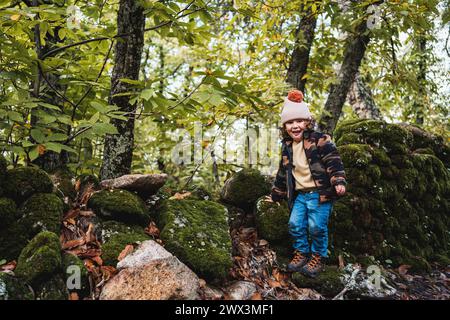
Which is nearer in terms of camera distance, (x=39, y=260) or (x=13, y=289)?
(x=13, y=289)

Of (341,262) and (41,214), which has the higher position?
(41,214)

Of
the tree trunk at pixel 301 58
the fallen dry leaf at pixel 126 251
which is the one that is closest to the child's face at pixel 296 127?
the fallen dry leaf at pixel 126 251

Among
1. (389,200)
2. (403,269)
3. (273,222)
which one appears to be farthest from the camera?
(389,200)

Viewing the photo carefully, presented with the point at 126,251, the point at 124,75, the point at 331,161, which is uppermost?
the point at 124,75

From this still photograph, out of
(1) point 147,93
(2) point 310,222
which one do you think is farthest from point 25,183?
(2) point 310,222

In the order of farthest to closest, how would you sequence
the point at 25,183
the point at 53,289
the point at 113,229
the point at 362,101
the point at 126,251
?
the point at 362,101 < the point at 113,229 < the point at 25,183 < the point at 126,251 < the point at 53,289

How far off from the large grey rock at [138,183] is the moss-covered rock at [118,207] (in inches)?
7.1

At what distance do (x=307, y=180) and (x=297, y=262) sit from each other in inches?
38.4

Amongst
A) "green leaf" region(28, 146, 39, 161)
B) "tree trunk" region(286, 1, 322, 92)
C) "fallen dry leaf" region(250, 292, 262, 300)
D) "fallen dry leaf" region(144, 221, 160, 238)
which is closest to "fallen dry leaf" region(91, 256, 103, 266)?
"fallen dry leaf" region(144, 221, 160, 238)

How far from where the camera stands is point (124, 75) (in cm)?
425

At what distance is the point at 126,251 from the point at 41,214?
927mm

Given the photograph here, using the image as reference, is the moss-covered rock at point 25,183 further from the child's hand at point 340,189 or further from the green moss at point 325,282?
the child's hand at point 340,189

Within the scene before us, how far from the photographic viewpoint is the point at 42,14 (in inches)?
124

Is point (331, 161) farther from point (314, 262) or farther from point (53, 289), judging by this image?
point (53, 289)
